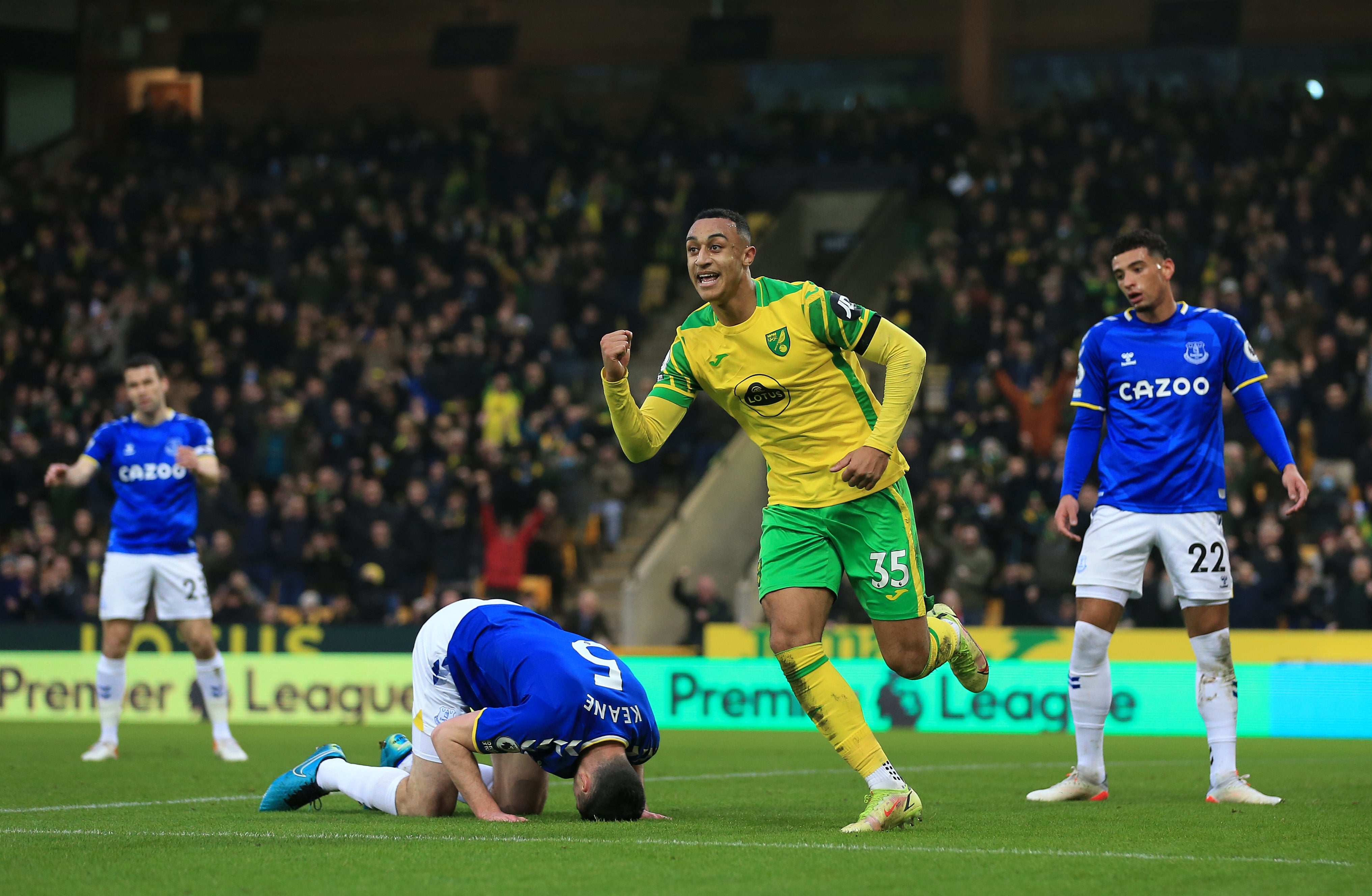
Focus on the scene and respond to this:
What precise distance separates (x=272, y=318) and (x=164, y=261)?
10.2 feet

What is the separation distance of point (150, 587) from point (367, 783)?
5.02 metres

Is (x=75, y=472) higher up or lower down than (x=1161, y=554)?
higher up

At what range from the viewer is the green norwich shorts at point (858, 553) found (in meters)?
7.38

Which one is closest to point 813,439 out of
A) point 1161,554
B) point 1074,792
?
point 1161,554

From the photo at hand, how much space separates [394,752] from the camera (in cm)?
823

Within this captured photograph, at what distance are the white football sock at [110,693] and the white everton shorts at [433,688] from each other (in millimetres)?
5180

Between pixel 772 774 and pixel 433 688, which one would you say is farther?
pixel 772 774

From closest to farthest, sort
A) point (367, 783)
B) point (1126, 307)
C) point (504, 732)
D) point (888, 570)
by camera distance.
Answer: point (504, 732)
point (888, 570)
point (367, 783)
point (1126, 307)

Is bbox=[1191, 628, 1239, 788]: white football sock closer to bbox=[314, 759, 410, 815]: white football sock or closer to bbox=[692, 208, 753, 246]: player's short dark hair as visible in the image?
bbox=[692, 208, 753, 246]: player's short dark hair

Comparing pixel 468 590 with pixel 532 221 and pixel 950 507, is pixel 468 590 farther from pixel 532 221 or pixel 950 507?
pixel 532 221

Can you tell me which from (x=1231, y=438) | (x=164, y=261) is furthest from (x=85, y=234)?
(x=1231, y=438)

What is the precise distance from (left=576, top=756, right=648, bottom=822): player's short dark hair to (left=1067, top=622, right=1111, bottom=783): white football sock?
2.47 m

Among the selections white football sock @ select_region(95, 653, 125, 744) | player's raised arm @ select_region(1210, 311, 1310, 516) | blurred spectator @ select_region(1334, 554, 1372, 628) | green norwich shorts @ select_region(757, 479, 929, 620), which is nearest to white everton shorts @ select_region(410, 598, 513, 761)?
green norwich shorts @ select_region(757, 479, 929, 620)

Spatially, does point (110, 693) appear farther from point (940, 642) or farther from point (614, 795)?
point (940, 642)
